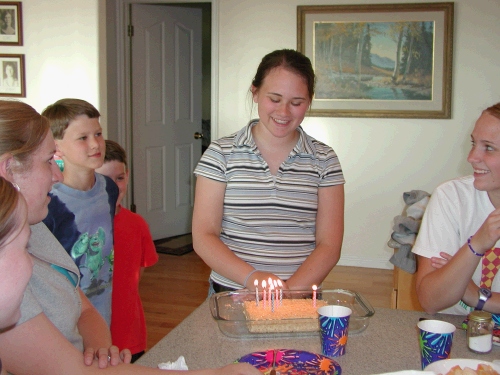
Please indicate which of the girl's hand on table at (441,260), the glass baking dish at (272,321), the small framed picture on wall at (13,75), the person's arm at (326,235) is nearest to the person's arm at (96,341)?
the glass baking dish at (272,321)

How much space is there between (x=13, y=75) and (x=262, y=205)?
3.59 m

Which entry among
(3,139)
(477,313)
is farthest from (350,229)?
(3,139)

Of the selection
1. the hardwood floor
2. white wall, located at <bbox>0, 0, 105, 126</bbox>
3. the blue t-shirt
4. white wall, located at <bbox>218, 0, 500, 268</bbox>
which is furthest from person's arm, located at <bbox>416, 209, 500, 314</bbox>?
white wall, located at <bbox>0, 0, 105, 126</bbox>

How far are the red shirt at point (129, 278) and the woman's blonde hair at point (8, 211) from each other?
1.32 m

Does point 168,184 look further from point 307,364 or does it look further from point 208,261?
point 307,364

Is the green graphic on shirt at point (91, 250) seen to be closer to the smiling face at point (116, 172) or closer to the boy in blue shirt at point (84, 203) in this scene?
the boy in blue shirt at point (84, 203)

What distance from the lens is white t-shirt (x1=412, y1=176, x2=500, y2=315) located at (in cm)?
172

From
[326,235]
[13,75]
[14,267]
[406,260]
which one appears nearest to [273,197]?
[326,235]

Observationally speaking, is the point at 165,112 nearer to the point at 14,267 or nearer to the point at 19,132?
the point at 19,132

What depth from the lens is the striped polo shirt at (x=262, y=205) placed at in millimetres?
1819

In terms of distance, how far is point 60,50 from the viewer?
15.1 feet

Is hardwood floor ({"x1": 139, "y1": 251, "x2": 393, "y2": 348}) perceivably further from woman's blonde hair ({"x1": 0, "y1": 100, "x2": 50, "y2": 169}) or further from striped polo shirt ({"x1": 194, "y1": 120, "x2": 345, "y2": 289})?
woman's blonde hair ({"x1": 0, "y1": 100, "x2": 50, "y2": 169})

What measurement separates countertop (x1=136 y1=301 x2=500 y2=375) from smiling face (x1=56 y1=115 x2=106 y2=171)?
31.4 inches

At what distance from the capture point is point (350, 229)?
5.06 m
